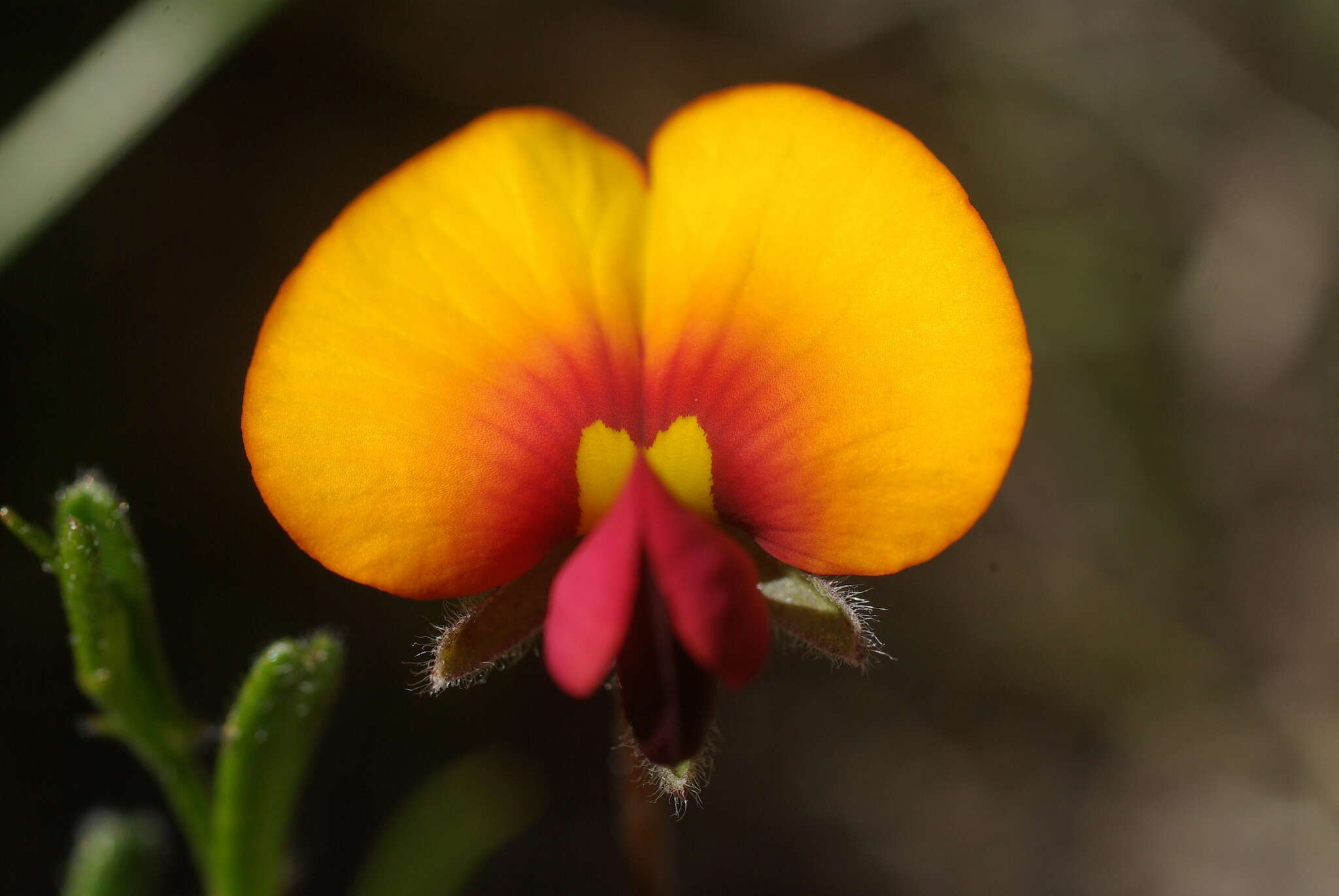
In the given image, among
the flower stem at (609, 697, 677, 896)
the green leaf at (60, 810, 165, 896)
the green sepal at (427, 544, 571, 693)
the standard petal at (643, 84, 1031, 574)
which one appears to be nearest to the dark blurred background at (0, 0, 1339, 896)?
the green leaf at (60, 810, 165, 896)

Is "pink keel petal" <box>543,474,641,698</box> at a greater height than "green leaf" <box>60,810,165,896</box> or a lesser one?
greater

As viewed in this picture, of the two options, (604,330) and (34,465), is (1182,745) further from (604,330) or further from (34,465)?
(34,465)

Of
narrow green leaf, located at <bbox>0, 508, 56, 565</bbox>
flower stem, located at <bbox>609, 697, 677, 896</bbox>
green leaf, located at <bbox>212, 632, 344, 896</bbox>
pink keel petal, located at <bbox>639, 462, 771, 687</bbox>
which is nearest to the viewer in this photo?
pink keel petal, located at <bbox>639, 462, 771, 687</bbox>

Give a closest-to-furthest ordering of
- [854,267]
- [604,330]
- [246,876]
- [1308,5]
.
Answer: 1. [854,267]
2. [604,330]
3. [246,876]
4. [1308,5]

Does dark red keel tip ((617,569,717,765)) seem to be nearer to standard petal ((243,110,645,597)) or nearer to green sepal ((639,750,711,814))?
green sepal ((639,750,711,814))

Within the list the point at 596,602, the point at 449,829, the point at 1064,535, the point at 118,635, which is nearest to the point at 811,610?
the point at 596,602

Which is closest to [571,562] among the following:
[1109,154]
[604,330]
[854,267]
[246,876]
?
[604,330]
